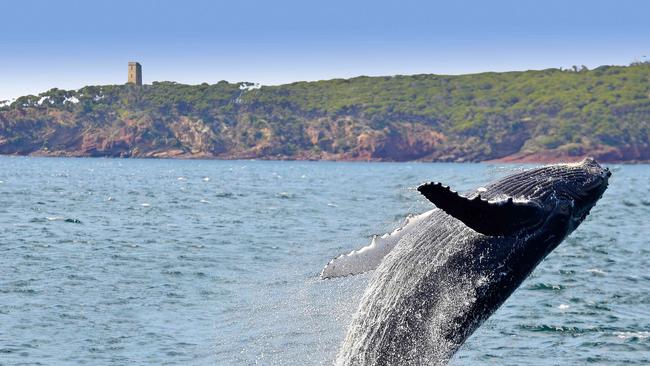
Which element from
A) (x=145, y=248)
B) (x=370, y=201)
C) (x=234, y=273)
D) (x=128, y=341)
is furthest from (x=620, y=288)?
(x=370, y=201)

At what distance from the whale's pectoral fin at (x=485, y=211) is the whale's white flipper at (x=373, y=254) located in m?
1.00

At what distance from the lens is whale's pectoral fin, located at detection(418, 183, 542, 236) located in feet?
18.6

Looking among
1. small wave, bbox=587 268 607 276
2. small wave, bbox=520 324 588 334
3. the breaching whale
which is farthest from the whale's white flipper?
small wave, bbox=587 268 607 276

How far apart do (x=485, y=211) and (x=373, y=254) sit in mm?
1668

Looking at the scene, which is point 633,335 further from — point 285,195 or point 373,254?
point 285,195

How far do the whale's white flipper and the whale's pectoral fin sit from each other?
100 cm

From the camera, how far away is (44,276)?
20.3m

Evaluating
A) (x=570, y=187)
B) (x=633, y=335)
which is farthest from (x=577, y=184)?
(x=633, y=335)

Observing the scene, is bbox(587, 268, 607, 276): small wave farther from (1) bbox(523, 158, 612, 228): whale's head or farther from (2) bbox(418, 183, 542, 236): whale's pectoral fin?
(2) bbox(418, 183, 542, 236): whale's pectoral fin

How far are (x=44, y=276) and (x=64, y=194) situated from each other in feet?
120

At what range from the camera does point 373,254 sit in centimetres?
743

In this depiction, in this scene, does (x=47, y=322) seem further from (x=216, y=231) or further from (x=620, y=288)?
(x=216, y=231)

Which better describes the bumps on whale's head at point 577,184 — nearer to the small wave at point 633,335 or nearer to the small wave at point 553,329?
the small wave at point 633,335

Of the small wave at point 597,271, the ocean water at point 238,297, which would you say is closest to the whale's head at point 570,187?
the ocean water at point 238,297
